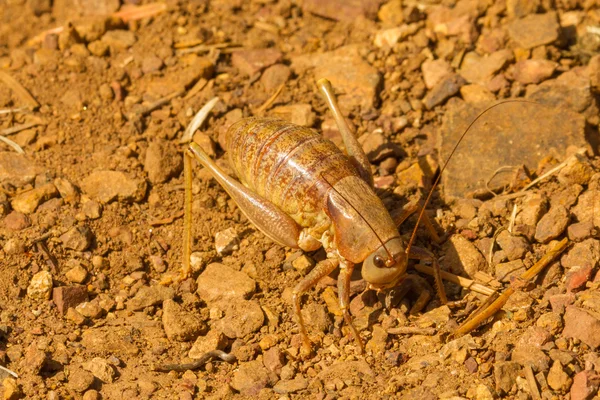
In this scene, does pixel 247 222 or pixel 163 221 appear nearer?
pixel 163 221

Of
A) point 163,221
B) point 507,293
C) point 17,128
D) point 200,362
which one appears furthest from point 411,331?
point 17,128

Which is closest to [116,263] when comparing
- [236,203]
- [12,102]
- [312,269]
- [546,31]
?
[236,203]

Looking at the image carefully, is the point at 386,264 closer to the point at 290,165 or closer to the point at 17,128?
the point at 290,165

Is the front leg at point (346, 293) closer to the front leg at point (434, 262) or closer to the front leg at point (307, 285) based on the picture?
the front leg at point (307, 285)

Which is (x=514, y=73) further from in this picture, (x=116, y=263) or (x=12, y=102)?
(x=12, y=102)

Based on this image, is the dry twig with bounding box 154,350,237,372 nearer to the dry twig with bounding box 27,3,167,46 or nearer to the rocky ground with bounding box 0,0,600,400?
the rocky ground with bounding box 0,0,600,400

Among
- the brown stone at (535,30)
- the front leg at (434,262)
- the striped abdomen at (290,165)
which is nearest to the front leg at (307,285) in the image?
the striped abdomen at (290,165)
